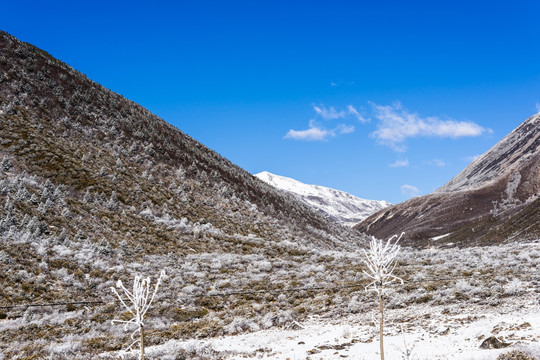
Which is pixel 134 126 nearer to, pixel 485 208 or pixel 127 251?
pixel 127 251

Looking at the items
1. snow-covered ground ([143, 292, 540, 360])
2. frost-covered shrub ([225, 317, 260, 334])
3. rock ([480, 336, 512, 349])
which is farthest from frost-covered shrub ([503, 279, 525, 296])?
frost-covered shrub ([225, 317, 260, 334])

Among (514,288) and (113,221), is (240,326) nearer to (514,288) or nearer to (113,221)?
(514,288)

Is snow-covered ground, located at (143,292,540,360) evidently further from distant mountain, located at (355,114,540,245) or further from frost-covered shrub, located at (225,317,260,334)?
distant mountain, located at (355,114,540,245)

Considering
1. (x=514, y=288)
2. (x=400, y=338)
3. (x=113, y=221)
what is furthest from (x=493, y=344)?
(x=113, y=221)

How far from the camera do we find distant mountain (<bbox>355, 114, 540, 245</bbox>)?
84.8 meters

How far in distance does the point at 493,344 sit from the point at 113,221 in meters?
31.9

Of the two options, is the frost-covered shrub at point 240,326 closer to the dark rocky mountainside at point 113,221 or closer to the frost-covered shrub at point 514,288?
the dark rocky mountainside at point 113,221

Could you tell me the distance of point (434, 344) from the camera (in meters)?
11.4

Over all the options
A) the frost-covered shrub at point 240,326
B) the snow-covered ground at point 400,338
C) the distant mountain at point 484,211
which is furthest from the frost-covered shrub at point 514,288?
the distant mountain at point 484,211

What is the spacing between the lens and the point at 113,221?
34375 mm

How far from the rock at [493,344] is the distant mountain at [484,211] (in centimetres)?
6515

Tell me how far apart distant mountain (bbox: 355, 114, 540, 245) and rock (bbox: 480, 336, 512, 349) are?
65.2m

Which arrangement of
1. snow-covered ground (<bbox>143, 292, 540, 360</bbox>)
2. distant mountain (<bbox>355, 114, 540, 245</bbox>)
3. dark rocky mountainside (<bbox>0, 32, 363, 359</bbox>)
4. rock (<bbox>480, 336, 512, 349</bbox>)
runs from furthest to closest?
distant mountain (<bbox>355, 114, 540, 245</bbox>) → dark rocky mountainside (<bbox>0, 32, 363, 359</bbox>) → snow-covered ground (<bbox>143, 292, 540, 360</bbox>) → rock (<bbox>480, 336, 512, 349</bbox>)

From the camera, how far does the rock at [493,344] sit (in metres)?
10.1
